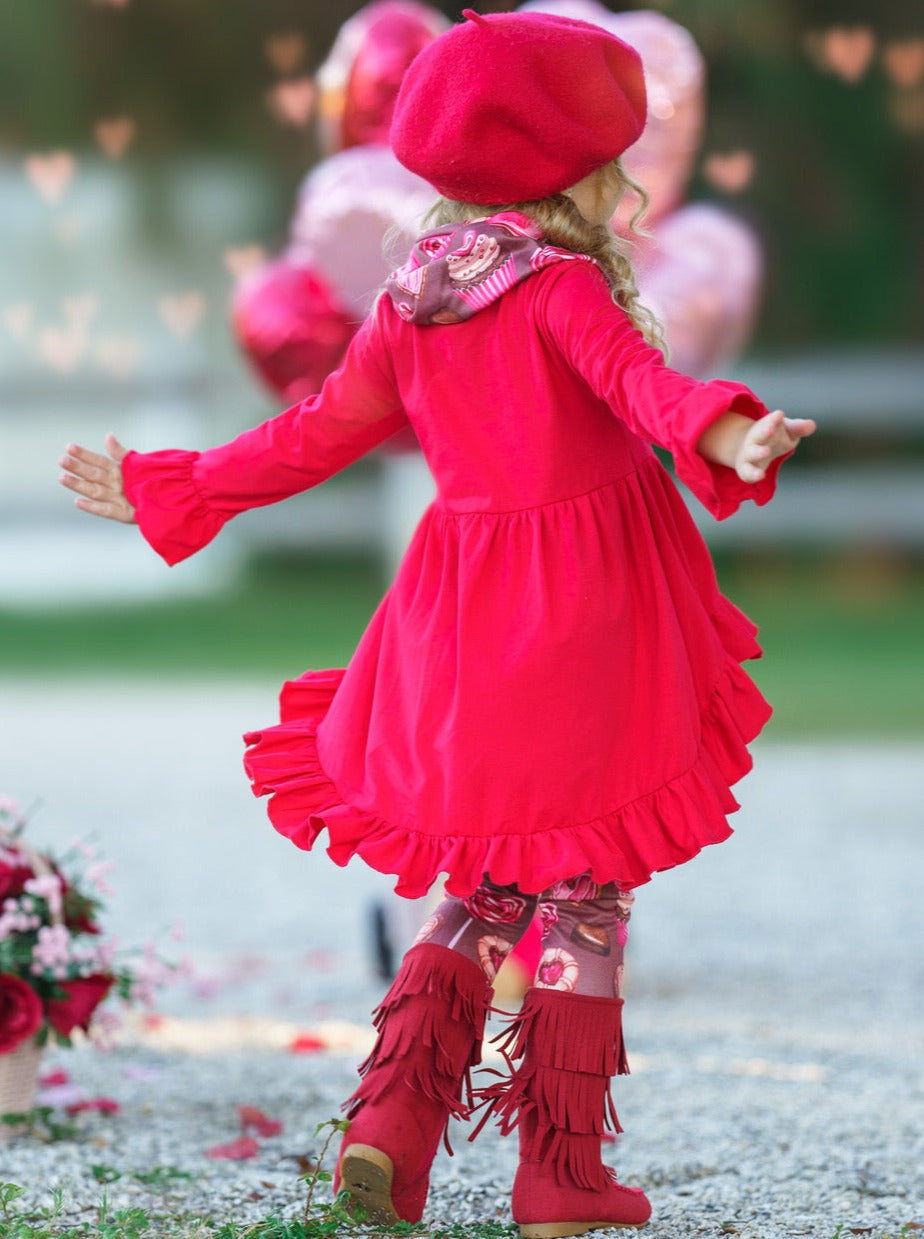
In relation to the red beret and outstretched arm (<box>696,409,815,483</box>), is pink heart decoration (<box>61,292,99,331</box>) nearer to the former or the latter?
the red beret

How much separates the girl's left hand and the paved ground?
0.70 meters

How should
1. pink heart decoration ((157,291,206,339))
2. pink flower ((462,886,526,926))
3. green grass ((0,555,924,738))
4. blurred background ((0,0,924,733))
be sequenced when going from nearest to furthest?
1. pink flower ((462,886,526,926))
2. green grass ((0,555,924,738))
3. blurred background ((0,0,924,733))
4. pink heart decoration ((157,291,206,339))

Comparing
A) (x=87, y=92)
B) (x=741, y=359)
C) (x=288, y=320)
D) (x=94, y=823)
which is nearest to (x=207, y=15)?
(x=87, y=92)

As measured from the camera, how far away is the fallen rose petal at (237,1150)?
68.7 inches

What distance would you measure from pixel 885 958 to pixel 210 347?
805 centimetres

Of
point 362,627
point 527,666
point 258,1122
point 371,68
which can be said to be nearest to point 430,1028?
point 527,666

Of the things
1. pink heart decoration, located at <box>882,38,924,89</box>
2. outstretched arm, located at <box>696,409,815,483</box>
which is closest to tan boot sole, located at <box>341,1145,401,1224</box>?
outstretched arm, located at <box>696,409,815,483</box>

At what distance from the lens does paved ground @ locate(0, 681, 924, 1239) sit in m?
1.74

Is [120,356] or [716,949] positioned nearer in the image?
[716,949]

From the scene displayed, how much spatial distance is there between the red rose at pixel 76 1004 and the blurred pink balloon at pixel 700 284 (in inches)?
47.7

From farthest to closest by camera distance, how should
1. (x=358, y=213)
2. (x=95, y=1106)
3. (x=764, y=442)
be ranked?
(x=358, y=213) → (x=95, y=1106) → (x=764, y=442)

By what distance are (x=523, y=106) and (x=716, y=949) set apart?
1911mm

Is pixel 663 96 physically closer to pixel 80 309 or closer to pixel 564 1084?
pixel 564 1084

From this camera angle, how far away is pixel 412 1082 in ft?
4.77
